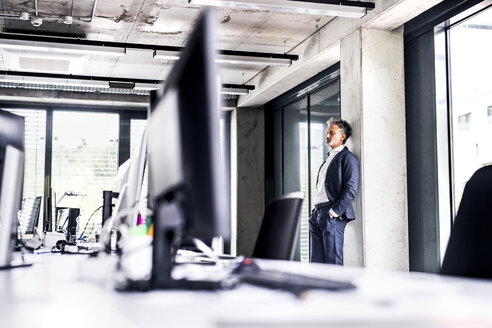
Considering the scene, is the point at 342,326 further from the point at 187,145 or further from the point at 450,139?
the point at 450,139

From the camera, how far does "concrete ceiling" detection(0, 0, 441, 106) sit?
5.46 m

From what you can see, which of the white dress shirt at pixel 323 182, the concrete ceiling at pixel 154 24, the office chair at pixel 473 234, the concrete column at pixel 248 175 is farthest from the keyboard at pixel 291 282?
the concrete column at pixel 248 175

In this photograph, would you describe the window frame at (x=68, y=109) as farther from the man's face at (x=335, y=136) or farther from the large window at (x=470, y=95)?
the large window at (x=470, y=95)

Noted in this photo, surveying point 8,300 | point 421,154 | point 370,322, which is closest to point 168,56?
point 421,154

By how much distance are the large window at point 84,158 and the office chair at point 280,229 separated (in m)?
7.13

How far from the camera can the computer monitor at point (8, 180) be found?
2104 millimetres

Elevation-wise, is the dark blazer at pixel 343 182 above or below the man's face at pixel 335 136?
below

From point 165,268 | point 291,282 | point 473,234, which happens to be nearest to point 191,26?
point 473,234

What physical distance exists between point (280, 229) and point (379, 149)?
322cm

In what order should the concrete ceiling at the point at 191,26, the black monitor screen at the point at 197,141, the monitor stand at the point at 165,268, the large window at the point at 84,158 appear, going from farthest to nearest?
the large window at the point at 84,158
the concrete ceiling at the point at 191,26
the monitor stand at the point at 165,268
the black monitor screen at the point at 197,141

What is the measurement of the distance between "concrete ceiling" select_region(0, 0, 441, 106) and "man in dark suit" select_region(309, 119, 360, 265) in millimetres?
1151

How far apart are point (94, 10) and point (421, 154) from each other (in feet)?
10.9

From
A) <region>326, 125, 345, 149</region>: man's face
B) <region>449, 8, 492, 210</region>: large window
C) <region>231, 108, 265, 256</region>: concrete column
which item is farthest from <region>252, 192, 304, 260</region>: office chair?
<region>231, 108, 265, 256</region>: concrete column

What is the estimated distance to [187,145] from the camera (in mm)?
1118
